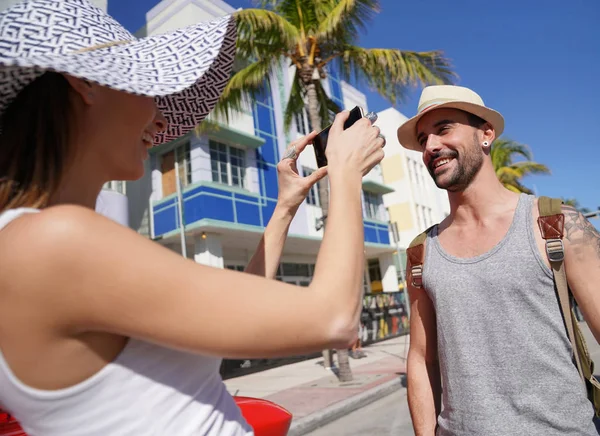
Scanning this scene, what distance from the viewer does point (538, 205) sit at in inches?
73.6

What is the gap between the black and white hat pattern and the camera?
2.79 ft

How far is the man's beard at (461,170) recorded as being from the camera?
82.7 inches

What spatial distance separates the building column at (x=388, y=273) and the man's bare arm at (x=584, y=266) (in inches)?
925

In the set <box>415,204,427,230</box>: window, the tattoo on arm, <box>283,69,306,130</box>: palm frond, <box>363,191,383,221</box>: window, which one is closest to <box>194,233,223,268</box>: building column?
<box>283,69,306,130</box>: palm frond

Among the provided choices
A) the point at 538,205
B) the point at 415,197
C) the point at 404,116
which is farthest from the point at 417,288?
the point at 404,116

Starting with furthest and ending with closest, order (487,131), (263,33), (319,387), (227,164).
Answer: (227,164), (263,33), (319,387), (487,131)

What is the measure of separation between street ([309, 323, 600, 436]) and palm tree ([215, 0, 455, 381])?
438cm

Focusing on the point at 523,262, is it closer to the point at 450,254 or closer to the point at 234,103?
the point at 450,254

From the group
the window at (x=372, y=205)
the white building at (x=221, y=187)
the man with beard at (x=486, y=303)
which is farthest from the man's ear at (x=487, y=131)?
the window at (x=372, y=205)

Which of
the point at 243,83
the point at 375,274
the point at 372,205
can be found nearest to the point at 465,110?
the point at 243,83

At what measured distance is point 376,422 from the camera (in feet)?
20.6

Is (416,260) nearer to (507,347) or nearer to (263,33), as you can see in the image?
(507,347)

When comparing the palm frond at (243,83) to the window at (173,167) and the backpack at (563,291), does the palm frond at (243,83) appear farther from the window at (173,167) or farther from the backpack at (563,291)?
the backpack at (563,291)

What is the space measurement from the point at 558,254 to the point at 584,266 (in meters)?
0.11
